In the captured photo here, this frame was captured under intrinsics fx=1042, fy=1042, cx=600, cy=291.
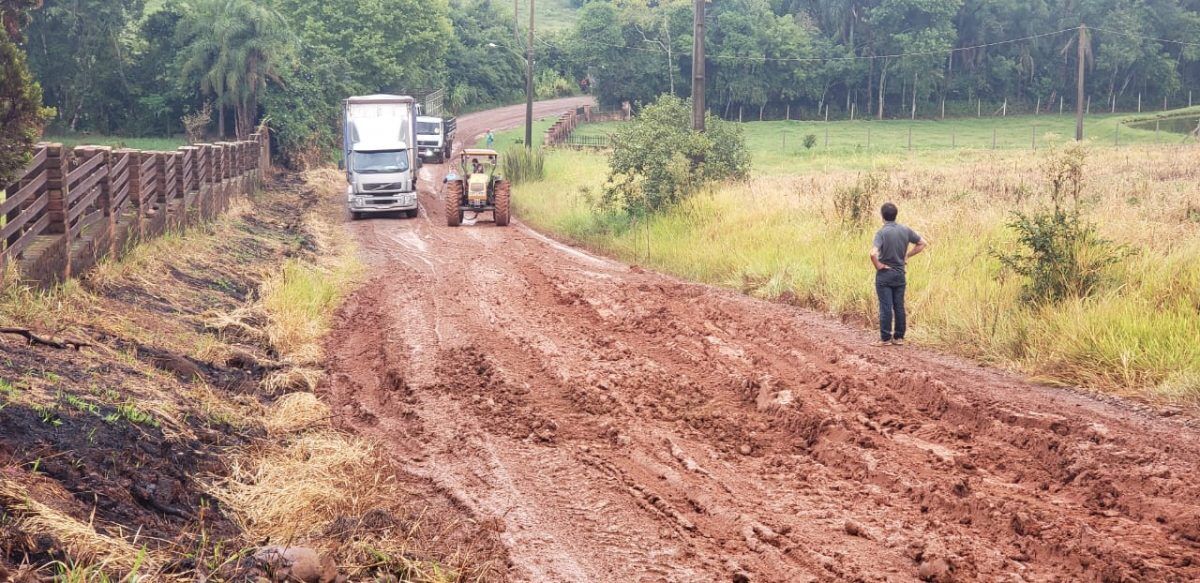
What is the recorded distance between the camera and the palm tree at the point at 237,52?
132 ft

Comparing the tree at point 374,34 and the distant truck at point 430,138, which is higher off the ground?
the tree at point 374,34

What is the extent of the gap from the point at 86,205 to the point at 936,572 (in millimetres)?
10876

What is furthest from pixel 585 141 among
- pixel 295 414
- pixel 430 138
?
pixel 295 414

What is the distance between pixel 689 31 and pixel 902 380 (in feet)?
243

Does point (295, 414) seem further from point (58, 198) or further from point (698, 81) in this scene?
point (698, 81)

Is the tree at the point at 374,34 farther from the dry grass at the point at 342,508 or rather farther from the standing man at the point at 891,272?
the dry grass at the point at 342,508

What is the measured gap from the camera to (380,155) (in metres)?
30.1

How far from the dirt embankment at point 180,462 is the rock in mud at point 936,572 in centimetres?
243

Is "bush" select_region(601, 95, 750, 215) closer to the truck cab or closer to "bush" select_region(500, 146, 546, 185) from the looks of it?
the truck cab

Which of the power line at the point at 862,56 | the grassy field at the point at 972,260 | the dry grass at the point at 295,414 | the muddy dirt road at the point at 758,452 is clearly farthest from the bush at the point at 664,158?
the power line at the point at 862,56

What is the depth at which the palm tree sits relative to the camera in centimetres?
4034

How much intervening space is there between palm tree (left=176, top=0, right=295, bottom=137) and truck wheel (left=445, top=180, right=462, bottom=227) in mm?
17478

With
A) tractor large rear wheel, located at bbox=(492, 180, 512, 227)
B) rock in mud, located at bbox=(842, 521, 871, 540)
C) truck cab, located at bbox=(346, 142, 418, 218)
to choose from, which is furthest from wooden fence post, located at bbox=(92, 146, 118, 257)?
truck cab, located at bbox=(346, 142, 418, 218)

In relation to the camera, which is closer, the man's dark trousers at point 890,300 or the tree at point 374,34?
the man's dark trousers at point 890,300
